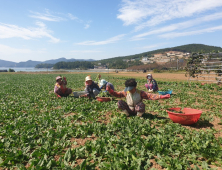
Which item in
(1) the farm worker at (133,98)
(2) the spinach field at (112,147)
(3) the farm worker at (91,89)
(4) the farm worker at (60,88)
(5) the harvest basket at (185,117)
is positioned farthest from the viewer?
(4) the farm worker at (60,88)

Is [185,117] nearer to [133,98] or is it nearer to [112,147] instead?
[133,98]

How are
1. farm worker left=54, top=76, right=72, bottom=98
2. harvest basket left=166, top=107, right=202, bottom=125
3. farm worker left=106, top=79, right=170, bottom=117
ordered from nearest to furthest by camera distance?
harvest basket left=166, top=107, right=202, bottom=125
farm worker left=106, top=79, right=170, bottom=117
farm worker left=54, top=76, right=72, bottom=98

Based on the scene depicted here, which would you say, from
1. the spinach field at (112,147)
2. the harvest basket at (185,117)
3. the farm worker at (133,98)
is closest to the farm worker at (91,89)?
the farm worker at (133,98)

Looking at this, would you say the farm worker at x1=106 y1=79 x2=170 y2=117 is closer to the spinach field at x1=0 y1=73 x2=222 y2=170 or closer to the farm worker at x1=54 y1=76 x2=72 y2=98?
the spinach field at x1=0 y1=73 x2=222 y2=170

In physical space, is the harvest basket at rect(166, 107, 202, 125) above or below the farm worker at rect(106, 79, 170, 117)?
below

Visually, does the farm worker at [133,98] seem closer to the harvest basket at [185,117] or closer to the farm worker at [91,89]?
the harvest basket at [185,117]

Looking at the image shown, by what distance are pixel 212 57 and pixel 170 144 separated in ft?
52.9

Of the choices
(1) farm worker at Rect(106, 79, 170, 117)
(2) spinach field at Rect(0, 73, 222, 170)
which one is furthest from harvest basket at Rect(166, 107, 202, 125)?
(1) farm worker at Rect(106, 79, 170, 117)

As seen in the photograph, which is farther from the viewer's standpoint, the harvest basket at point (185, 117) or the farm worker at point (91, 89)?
the farm worker at point (91, 89)

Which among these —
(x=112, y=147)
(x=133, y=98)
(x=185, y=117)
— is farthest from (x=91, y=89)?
(x=112, y=147)

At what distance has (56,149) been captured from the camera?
3826 mm

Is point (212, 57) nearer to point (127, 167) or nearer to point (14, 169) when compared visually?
point (127, 167)

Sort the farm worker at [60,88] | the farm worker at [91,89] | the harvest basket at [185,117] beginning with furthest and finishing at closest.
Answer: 1. the farm worker at [60,88]
2. the farm worker at [91,89]
3. the harvest basket at [185,117]

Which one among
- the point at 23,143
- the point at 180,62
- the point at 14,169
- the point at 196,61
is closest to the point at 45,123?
the point at 23,143
